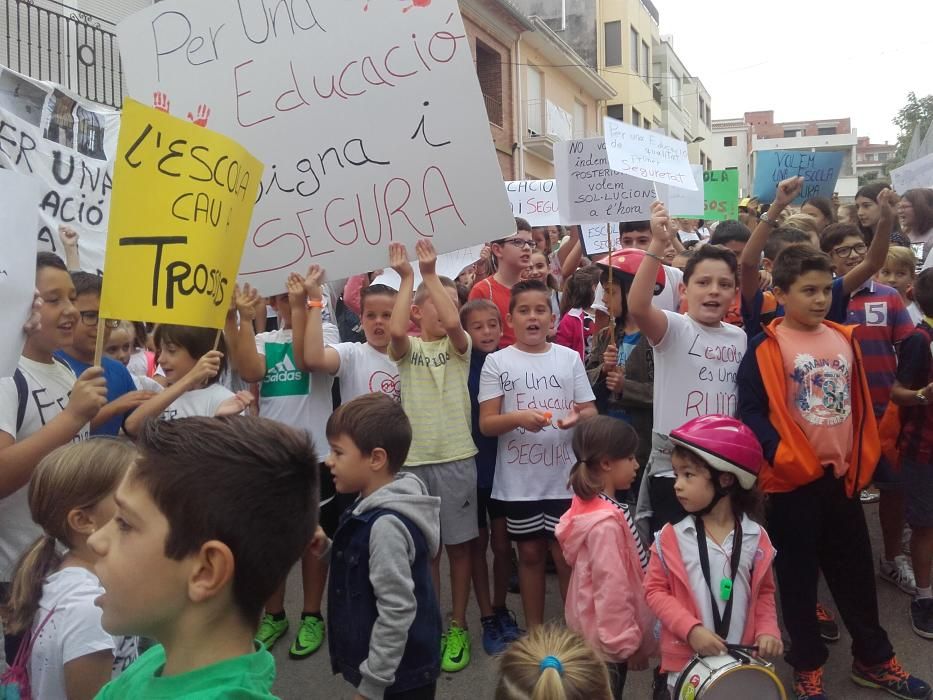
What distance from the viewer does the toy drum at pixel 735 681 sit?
2.59m

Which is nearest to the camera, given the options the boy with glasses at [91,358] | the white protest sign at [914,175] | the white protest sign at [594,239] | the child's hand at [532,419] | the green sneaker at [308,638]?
the boy with glasses at [91,358]

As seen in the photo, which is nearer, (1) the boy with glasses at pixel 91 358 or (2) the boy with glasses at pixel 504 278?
(1) the boy with glasses at pixel 91 358

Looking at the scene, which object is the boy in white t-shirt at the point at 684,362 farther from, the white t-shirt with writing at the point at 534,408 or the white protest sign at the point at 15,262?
the white protest sign at the point at 15,262

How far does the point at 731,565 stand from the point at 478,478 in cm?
Result: 161

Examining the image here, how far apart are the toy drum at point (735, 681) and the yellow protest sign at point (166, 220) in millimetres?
1925

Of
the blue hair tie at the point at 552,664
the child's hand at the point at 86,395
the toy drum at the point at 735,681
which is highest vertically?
the child's hand at the point at 86,395

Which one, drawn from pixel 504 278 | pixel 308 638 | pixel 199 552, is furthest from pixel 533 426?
pixel 199 552

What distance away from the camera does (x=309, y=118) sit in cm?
367

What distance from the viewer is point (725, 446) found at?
2994mm

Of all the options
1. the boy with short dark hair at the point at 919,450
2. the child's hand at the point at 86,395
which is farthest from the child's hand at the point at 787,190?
Answer: the child's hand at the point at 86,395

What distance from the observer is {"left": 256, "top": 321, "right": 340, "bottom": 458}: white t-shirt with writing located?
4.30 meters

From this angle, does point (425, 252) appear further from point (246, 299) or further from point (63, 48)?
point (63, 48)

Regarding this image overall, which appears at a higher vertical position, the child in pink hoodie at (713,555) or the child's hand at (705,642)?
the child in pink hoodie at (713,555)

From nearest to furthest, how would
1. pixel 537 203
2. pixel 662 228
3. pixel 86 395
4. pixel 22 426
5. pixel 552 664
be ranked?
1. pixel 552 664
2. pixel 86 395
3. pixel 22 426
4. pixel 662 228
5. pixel 537 203
